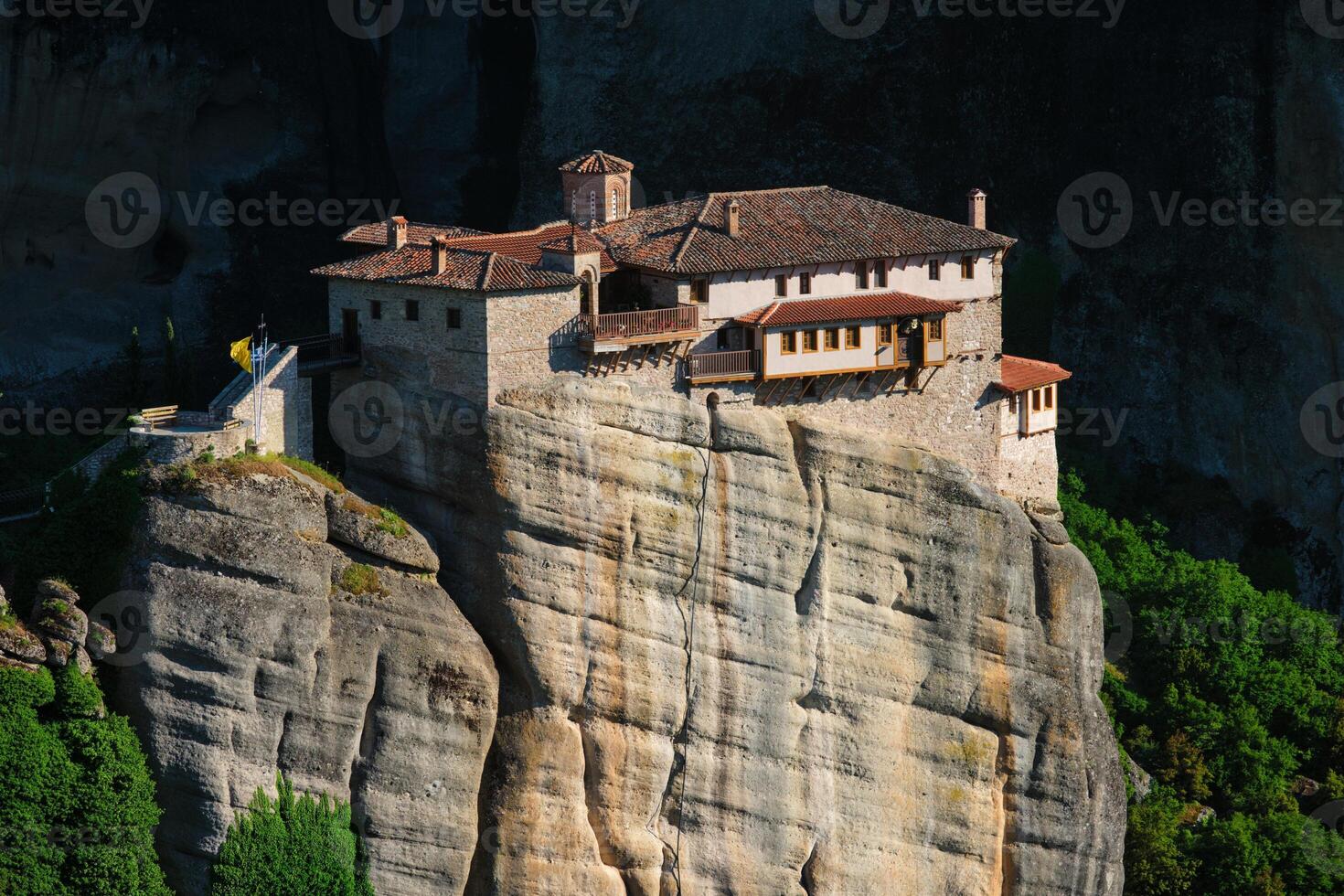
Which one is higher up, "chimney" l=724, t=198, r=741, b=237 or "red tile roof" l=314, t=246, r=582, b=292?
"chimney" l=724, t=198, r=741, b=237

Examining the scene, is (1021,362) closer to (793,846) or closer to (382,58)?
(793,846)

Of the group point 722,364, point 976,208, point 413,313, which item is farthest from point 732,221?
point 413,313

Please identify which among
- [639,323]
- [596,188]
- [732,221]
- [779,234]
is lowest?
[639,323]

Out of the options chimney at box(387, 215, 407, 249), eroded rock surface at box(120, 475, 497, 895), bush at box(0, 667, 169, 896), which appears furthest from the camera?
chimney at box(387, 215, 407, 249)

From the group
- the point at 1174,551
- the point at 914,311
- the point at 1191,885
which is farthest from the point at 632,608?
the point at 1174,551

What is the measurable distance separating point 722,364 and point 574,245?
14.0 feet

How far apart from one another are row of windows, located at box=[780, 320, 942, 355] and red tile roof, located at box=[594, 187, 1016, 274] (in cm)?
148

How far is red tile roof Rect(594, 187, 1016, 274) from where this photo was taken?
6606 centimetres

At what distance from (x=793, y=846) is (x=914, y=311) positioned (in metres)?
11.9

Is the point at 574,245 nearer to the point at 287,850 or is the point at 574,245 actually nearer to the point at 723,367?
the point at 723,367

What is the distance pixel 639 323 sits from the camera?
6469cm

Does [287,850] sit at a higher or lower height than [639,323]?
lower

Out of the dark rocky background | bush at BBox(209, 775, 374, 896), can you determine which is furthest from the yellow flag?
the dark rocky background

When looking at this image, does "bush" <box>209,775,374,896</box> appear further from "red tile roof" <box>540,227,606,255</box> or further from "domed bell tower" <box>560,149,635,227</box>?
"domed bell tower" <box>560,149,635,227</box>
